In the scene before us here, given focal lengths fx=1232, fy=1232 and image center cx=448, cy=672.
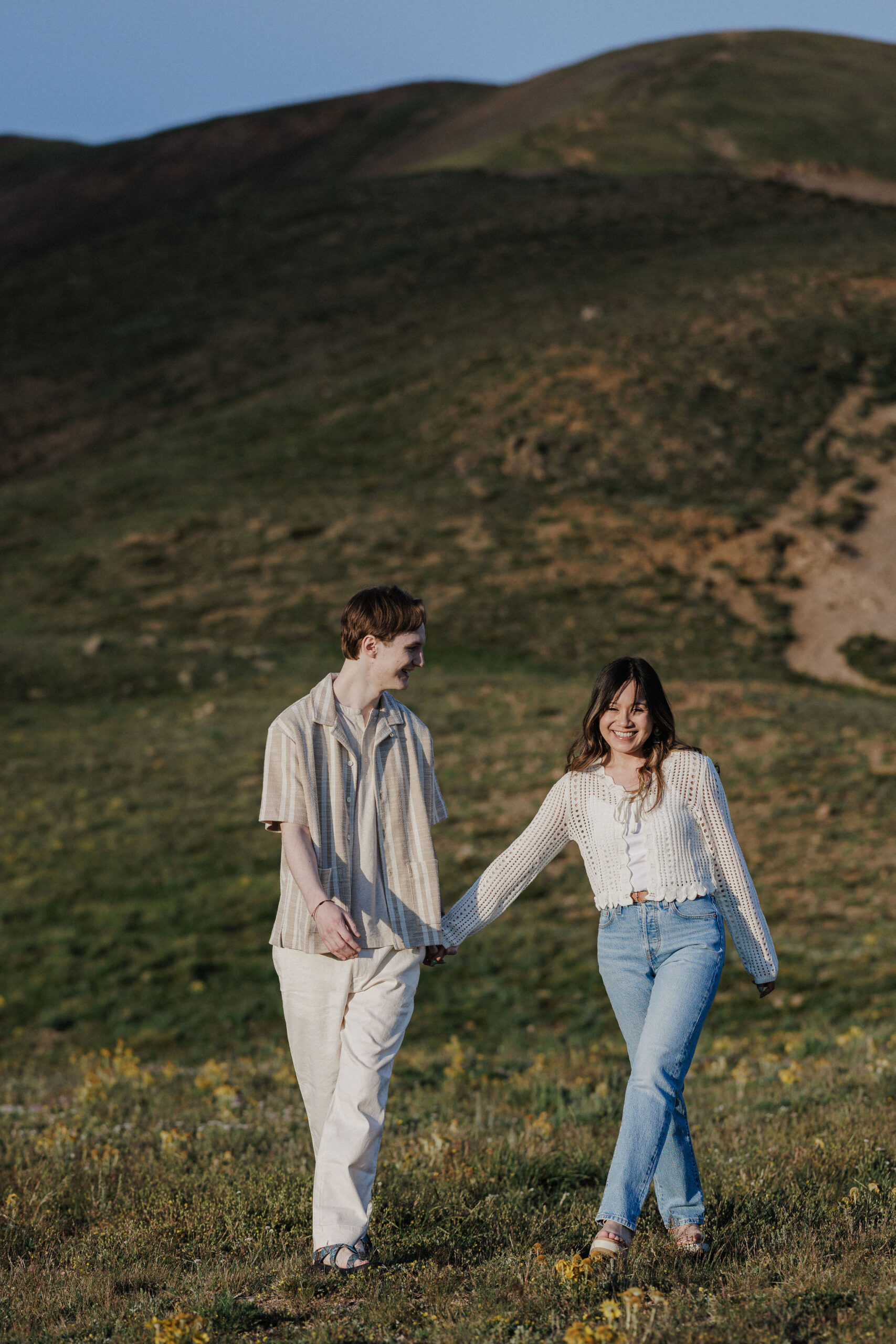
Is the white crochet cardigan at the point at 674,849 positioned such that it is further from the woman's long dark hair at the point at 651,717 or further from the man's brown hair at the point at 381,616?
the man's brown hair at the point at 381,616

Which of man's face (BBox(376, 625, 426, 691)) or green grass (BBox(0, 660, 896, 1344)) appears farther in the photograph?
man's face (BBox(376, 625, 426, 691))

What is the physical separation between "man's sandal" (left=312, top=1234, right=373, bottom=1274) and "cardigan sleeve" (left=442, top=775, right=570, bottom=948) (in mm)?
1133

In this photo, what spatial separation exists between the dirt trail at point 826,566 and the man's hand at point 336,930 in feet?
74.6

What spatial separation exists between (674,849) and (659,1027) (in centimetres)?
65

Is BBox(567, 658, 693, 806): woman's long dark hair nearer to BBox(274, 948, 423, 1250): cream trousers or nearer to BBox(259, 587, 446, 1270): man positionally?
BBox(259, 587, 446, 1270): man

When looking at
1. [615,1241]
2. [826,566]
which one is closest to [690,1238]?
[615,1241]

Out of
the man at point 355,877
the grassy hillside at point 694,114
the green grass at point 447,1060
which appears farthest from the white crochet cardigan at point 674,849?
the grassy hillside at point 694,114

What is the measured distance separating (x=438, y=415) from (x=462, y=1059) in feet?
117

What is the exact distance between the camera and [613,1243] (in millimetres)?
4078

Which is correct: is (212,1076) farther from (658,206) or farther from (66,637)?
(658,206)

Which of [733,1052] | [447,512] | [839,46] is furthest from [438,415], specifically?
[839,46]

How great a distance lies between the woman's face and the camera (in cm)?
466

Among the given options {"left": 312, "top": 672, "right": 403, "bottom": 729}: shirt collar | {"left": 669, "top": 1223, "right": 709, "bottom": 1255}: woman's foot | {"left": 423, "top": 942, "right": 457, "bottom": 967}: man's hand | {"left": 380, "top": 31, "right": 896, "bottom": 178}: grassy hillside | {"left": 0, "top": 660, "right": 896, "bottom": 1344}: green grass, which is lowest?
{"left": 0, "top": 660, "right": 896, "bottom": 1344}: green grass

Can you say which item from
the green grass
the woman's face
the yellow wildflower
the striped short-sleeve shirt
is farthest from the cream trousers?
the woman's face
